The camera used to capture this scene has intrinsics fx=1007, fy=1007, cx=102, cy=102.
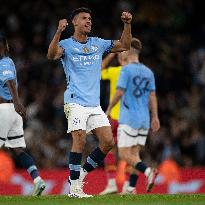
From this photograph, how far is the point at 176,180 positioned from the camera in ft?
56.2

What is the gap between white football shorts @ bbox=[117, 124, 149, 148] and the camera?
15078 millimetres

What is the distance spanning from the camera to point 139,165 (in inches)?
581

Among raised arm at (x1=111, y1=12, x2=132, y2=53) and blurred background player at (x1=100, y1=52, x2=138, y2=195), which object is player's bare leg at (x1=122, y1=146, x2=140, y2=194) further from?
raised arm at (x1=111, y1=12, x2=132, y2=53)

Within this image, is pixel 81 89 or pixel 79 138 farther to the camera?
pixel 81 89

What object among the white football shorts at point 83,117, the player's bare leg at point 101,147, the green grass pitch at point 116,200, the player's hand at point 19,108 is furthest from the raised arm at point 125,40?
the green grass pitch at point 116,200

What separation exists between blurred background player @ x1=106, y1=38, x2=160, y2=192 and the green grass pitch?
2204 millimetres

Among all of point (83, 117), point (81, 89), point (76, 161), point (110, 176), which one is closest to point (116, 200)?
point (76, 161)

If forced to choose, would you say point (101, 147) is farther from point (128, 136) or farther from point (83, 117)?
point (128, 136)

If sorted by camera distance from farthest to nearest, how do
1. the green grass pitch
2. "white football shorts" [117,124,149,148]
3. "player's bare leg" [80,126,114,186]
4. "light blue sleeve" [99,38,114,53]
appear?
"white football shorts" [117,124,149,148] → "light blue sleeve" [99,38,114,53] → "player's bare leg" [80,126,114,186] → the green grass pitch

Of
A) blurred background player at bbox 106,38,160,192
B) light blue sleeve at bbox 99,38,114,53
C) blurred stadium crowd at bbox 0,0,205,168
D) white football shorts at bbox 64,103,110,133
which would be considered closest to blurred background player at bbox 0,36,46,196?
white football shorts at bbox 64,103,110,133

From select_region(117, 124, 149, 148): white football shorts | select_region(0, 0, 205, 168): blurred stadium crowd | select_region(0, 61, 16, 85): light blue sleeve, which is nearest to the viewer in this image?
select_region(0, 61, 16, 85): light blue sleeve

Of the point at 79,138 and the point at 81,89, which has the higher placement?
the point at 81,89

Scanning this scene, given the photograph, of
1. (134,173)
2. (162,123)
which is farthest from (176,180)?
(162,123)

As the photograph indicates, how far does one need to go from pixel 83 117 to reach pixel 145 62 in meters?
9.42
